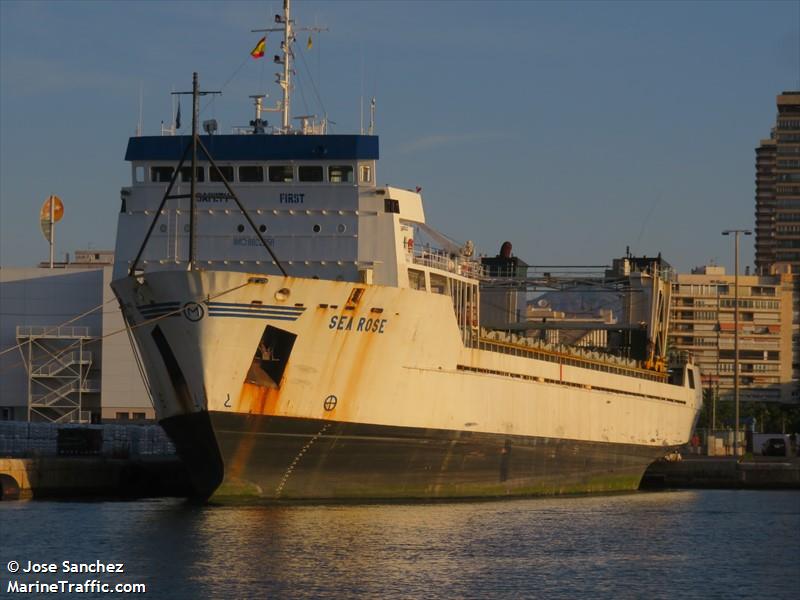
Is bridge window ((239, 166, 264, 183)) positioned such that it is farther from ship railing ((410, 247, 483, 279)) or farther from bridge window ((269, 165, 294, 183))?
ship railing ((410, 247, 483, 279))

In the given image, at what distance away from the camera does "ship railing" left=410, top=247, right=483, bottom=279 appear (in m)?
37.5

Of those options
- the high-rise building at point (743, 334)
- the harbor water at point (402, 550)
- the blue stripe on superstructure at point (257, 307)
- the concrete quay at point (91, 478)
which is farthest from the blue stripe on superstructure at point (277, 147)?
the high-rise building at point (743, 334)

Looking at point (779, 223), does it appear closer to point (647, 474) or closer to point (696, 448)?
point (696, 448)

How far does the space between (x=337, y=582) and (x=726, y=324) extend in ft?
307

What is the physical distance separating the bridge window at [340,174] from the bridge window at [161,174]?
410 centimetres

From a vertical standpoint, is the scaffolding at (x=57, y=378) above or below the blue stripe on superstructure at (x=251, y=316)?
below

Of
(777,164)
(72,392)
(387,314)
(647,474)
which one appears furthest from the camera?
(777,164)

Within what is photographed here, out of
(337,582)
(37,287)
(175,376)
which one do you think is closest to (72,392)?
(37,287)

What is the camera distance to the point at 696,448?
6700 cm

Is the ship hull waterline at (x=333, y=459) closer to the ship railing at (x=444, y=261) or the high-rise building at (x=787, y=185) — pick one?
the ship railing at (x=444, y=261)

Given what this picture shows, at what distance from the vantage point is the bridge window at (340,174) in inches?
1431

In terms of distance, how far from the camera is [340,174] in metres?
36.4

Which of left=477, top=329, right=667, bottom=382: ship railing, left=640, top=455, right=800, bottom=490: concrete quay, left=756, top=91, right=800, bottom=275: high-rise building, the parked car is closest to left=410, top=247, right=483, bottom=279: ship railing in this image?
left=477, top=329, right=667, bottom=382: ship railing

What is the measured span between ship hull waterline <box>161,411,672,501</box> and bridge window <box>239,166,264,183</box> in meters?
6.93
